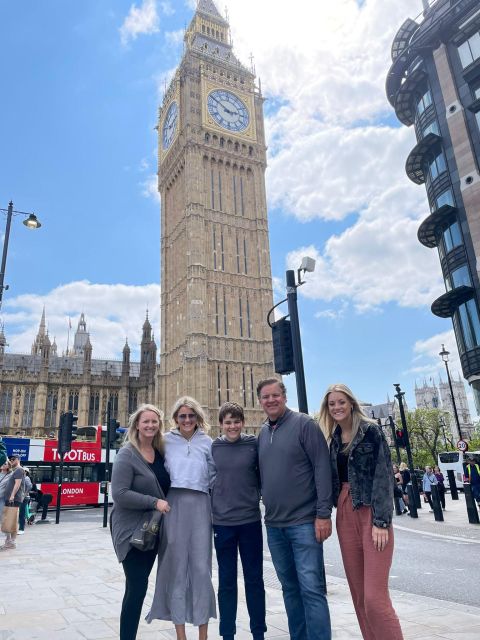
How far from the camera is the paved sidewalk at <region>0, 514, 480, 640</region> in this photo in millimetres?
4309

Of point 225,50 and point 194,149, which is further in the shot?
A: point 225,50

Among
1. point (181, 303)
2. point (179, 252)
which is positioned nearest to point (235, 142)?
point (179, 252)

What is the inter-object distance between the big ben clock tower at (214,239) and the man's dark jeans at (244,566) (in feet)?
144

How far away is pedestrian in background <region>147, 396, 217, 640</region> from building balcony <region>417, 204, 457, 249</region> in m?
26.5

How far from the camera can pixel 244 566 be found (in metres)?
4.11

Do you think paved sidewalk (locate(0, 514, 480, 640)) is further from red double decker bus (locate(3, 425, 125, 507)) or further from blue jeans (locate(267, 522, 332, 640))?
red double decker bus (locate(3, 425, 125, 507))

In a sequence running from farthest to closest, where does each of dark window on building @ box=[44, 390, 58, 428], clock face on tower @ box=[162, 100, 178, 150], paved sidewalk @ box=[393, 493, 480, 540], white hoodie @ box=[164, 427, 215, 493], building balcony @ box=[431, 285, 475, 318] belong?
clock face on tower @ box=[162, 100, 178, 150]
dark window on building @ box=[44, 390, 58, 428]
building balcony @ box=[431, 285, 475, 318]
paved sidewalk @ box=[393, 493, 480, 540]
white hoodie @ box=[164, 427, 215, 493]

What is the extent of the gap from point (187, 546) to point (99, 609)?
82.1 inches

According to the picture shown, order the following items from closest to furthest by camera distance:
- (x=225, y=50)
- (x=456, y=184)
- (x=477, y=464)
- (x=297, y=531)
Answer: (x=297, y=531) → (x=477, y=464) → (x=456, y=184) → (x=225, y=50)

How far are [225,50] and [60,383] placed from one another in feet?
162

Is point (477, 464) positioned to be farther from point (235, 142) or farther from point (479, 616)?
point (235, 142)

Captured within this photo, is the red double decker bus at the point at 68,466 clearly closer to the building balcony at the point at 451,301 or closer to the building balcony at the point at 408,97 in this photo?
the building balcony at the point at 451,301

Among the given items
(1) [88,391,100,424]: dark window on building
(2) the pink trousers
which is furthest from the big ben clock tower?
(2) the pink trousers

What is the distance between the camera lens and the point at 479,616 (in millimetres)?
4652
